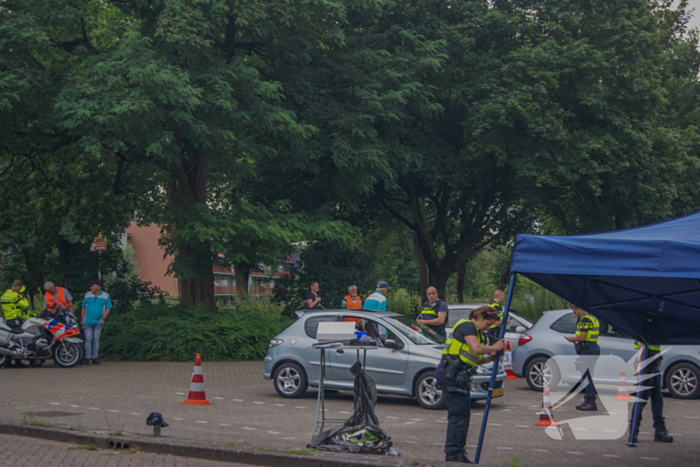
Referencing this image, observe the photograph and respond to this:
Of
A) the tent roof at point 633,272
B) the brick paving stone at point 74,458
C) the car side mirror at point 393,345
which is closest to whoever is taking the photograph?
the tent roof at point 633,272

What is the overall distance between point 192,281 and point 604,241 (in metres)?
15.4

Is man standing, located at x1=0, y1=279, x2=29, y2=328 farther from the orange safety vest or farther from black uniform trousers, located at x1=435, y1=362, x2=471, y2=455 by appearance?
black uniform trousers, located at x1=435, y1=362, x2=471, y2=455

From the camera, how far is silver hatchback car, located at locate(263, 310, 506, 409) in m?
11.0

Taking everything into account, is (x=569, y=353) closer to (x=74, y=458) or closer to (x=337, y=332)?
(x=337, y=332)

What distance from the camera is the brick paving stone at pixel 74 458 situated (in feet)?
23.7

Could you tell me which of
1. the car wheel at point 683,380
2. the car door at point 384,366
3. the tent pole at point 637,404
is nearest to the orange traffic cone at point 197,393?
the car door at point 384,366

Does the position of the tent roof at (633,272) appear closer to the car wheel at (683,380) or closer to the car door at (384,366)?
the car door at (384,366)

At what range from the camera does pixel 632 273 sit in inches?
237

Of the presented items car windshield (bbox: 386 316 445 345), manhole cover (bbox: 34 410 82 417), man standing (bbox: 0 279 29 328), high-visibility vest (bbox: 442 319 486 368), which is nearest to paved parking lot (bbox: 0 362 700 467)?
manhole cover (bbox: 34 410 82 417)

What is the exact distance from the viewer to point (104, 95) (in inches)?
611

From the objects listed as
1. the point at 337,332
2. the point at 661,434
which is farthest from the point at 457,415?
the point at 661,434

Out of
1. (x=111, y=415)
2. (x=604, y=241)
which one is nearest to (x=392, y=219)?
(x=111, y=415)

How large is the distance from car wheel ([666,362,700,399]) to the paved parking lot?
0.35m

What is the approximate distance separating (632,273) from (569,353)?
7629mm
